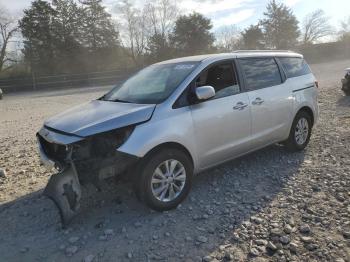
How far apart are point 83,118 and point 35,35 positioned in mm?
37796

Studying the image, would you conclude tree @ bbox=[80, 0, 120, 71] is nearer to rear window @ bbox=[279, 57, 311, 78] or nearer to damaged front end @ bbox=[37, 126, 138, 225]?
rear window @ bbox=[279, 57, 311, 78]

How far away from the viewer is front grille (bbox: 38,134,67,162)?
4404mm

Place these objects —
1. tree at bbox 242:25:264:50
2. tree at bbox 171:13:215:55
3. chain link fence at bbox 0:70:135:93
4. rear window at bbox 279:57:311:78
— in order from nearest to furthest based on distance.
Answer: rear window at bbox 279:57:311:78 < chain link fence at bbox 0:70:135:93 < tree at bbox 171:13:215:55 < tree at bbox 242:25:264:50

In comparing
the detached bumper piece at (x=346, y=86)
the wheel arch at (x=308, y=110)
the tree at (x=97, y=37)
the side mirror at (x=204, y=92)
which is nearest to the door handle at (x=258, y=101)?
the side mirror at (x=204, y=92)

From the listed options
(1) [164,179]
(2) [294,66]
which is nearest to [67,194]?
(1) [164,179]

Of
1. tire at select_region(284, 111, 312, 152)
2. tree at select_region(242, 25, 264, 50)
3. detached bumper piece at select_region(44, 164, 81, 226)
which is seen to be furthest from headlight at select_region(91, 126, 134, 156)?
tree at select_region(242, 25, 264, 50)

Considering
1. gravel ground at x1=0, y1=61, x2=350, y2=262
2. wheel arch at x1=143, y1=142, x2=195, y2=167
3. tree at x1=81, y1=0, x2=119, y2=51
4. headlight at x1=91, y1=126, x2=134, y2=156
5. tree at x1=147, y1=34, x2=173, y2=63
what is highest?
tree at x1=81, y1=0, x2=119, y2=51

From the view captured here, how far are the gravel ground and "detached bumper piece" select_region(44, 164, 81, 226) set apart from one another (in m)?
0.21

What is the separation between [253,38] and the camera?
47906 millimetres

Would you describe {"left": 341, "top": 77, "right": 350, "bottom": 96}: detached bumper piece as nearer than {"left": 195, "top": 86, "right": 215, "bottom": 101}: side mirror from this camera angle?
No

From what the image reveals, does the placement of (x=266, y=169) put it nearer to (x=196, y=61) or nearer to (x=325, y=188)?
(x=325, y=188)

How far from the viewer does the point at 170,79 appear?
488 cm

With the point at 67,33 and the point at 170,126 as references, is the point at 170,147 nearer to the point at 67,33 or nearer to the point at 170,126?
the point at 170,126

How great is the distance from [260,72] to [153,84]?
5.72ft
